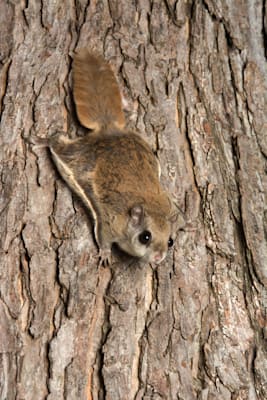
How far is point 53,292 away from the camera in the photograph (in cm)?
281

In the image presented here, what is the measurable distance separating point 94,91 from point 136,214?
668mm

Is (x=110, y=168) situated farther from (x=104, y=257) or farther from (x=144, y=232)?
(x=104, y=257)

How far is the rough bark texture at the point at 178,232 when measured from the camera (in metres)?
2.78

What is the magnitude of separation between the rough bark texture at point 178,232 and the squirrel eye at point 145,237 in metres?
0.18

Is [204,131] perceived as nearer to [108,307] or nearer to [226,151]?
[226,151]

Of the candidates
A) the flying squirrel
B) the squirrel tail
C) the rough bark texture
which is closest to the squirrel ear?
the flying squirrel

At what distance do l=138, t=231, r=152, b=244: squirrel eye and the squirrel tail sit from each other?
599mm

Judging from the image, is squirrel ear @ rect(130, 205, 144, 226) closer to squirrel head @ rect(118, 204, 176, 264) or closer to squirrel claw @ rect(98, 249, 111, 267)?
squirrel head @ rect(118, 204, 176, 264)

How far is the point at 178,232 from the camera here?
9.86 feet

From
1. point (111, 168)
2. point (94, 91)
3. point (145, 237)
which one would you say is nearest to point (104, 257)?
point (145, 237)

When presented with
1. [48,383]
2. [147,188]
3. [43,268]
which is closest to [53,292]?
[43,268]

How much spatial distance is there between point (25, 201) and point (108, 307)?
64 centimetres

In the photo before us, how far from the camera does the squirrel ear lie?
3.11 meters

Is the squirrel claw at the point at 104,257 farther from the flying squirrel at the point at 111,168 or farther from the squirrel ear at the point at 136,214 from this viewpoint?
the squirrel ear at the point at 136,214
